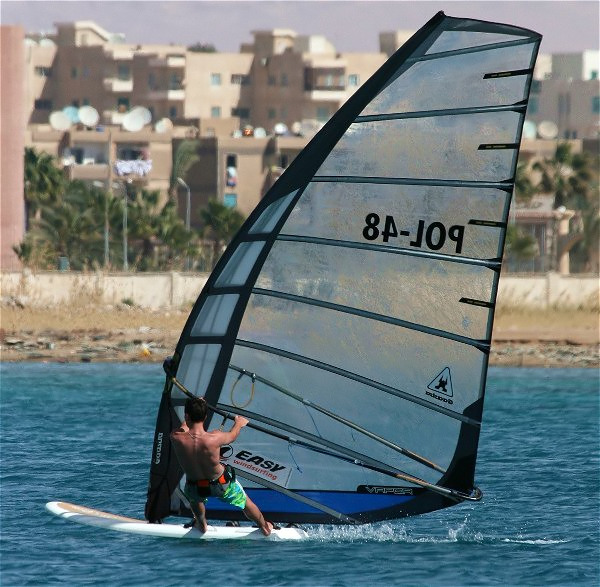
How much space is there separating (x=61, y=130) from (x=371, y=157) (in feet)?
236

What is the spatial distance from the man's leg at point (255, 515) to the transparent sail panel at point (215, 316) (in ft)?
4.83

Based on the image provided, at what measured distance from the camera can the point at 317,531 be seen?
12539 mm

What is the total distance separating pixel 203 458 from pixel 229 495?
1.51 feet

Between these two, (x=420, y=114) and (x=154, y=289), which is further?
(x=154, y=289)

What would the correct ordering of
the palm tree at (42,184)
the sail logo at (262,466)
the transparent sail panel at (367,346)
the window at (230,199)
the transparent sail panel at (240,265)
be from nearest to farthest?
the transparent sail panel at (240,265) → the transparent sail panel at (367,346) → the sail logo at (262,466) → the palm tree at (42,184) → the window at (230,199)

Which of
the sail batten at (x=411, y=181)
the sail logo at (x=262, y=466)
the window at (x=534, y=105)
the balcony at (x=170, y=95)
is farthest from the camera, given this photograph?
the window at (x=534, y=105)

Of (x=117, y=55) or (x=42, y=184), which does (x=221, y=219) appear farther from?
(x=117, y=55)

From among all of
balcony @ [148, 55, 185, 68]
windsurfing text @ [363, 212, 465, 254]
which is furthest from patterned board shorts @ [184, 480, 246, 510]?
balcony @ [148, 55, 185, 68]

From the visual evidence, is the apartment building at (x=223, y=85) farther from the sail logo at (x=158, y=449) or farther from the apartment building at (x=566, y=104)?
the sail logo at (x=158, y=449)

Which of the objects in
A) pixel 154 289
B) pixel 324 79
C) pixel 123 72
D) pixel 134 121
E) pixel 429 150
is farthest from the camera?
pixel 123 72

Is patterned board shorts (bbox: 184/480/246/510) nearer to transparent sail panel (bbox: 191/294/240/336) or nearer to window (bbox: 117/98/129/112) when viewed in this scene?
transparent sail panel (bbox: 191/294/240/336)

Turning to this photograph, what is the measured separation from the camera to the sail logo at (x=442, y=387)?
37.4 ft

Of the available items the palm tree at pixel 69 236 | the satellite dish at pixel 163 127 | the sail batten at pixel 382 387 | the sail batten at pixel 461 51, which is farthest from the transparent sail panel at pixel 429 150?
the satellite dish at pixel 163 127

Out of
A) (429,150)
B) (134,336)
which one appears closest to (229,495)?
(429,150)
